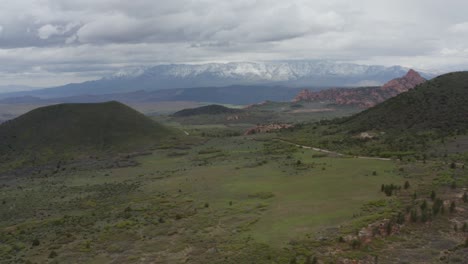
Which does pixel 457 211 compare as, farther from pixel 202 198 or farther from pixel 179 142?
pixel 179 142

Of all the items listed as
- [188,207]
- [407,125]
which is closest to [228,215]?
[188,207]

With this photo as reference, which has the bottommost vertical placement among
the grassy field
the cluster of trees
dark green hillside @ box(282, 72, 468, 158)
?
the grassy field

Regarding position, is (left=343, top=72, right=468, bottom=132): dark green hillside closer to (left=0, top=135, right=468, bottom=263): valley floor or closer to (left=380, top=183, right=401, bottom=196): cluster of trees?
(left=0, top=135, right=468, bottom=263): valley floor

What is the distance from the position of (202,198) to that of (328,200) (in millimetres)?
19894

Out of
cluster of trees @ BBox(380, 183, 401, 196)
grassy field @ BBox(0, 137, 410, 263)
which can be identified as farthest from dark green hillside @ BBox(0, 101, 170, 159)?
cluster of trees @ BBox(380, 183, 401, 196)

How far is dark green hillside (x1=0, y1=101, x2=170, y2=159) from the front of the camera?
140 meters

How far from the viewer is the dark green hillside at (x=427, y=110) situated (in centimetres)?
10606

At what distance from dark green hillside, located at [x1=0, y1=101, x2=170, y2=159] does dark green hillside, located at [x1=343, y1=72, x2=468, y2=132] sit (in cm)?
7658

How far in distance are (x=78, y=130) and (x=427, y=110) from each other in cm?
11959

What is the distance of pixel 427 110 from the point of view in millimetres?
A: 115875

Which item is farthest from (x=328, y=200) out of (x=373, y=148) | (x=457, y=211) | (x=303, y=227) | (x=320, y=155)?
(x=373, y=148)

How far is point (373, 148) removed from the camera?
92.4 meters

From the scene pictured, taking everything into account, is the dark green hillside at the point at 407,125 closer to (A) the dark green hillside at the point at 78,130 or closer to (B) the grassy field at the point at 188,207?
(B) the grassy field at the point at 188,207

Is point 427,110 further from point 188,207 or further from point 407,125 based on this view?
point 188,207
